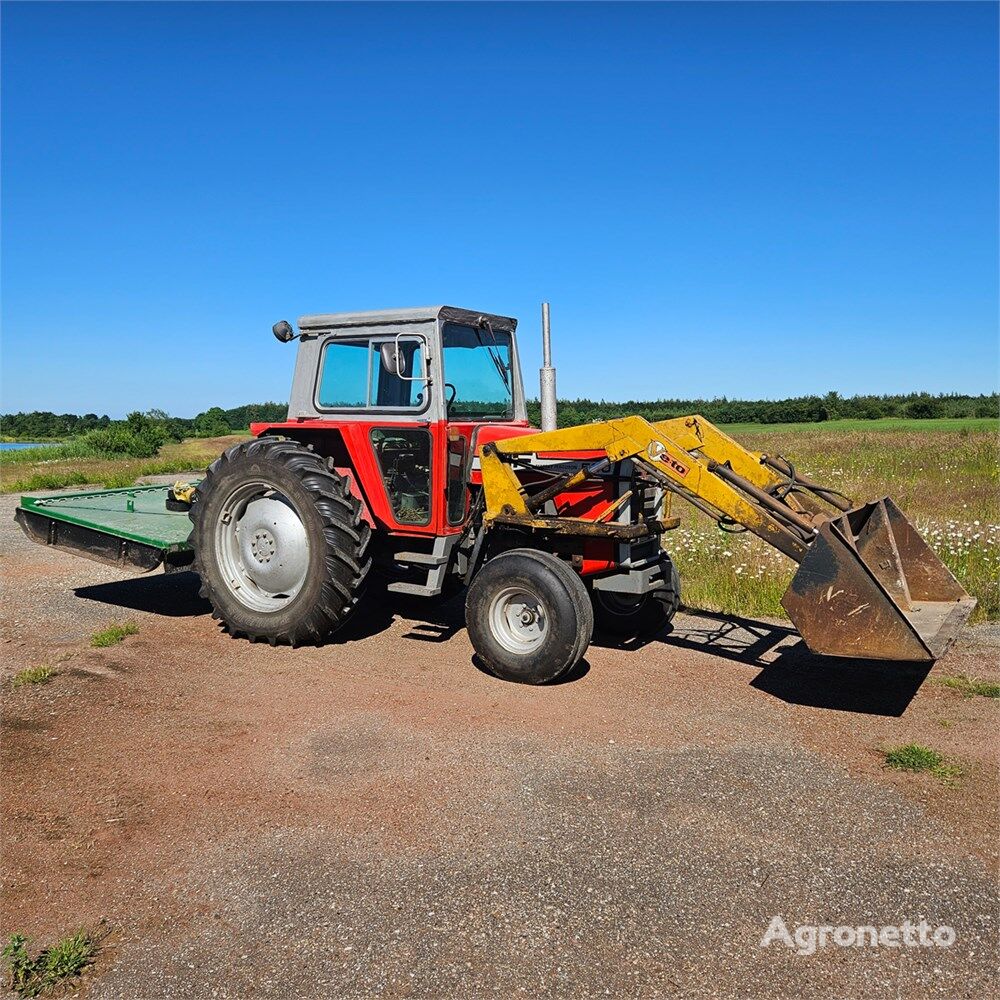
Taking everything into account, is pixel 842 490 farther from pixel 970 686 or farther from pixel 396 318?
pixel 396 318

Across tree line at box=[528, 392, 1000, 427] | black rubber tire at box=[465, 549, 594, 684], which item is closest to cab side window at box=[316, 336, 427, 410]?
black rubber tire at box=[465, 549, 594, 684]

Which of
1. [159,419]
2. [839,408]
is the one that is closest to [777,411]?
[839,408]

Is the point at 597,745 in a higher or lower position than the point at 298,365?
lower

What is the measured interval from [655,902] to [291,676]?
11.6 ft

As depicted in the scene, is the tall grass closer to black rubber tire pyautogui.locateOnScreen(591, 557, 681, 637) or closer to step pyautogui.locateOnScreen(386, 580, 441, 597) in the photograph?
black rubber tire pyautogui.locateOnScreen(591, 557, 681, 637)

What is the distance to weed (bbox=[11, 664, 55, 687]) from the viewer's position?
580cm

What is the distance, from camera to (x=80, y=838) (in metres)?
3.83

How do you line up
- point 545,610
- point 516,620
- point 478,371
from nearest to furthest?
point 545,610 < point 516,620 < point 478,371

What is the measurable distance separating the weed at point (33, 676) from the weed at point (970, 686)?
6.20 metres

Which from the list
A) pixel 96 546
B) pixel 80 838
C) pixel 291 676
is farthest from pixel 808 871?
pixel 96 546

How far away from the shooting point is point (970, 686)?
19.0 feet

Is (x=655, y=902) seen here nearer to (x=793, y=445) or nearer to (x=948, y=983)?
(x=948, y=983)

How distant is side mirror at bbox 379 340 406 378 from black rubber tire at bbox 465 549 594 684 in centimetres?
158

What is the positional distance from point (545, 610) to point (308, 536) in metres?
1.95
